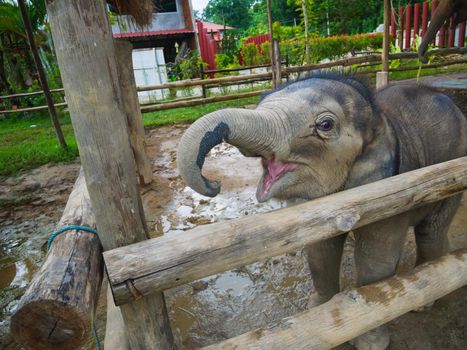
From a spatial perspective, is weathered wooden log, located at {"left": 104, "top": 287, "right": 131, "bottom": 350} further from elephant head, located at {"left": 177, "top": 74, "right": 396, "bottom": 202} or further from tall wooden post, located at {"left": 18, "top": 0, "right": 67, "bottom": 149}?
tall wooden post, located at {"left": 18, "top": 0, "right": 67, "bottom": 149}

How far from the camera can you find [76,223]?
5.24ft

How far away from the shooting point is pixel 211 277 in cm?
290

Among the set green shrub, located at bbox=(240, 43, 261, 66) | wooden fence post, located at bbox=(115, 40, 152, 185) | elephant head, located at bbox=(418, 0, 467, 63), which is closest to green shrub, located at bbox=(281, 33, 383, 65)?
green shrub, located at bbox=(240, 43, 261, 66)

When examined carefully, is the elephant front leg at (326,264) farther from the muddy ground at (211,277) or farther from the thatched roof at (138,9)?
the thatched roof at (138,9)

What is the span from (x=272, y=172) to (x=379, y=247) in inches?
30.5

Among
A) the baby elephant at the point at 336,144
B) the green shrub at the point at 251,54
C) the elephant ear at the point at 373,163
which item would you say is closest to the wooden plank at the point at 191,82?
the baby elephant at the point at 336,144

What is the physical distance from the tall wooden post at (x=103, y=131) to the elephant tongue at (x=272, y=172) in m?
0.57

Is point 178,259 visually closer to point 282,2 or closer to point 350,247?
point 350,247

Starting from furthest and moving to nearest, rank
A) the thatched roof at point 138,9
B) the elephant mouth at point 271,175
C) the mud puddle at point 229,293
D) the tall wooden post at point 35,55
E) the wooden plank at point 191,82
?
the wooden plank at point 191,82
the tall wooden post at point 35,55
the thatched roof at point 138,9
the mud puddle at point 229,293
the elephant mouth at point 271,175

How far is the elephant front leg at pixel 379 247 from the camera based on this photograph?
1861 mm

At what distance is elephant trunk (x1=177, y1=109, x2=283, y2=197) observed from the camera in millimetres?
1244

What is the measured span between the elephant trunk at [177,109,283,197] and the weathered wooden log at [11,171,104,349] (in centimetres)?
52

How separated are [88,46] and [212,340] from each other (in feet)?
6.26

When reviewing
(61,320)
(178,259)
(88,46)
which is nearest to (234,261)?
(178,259)
